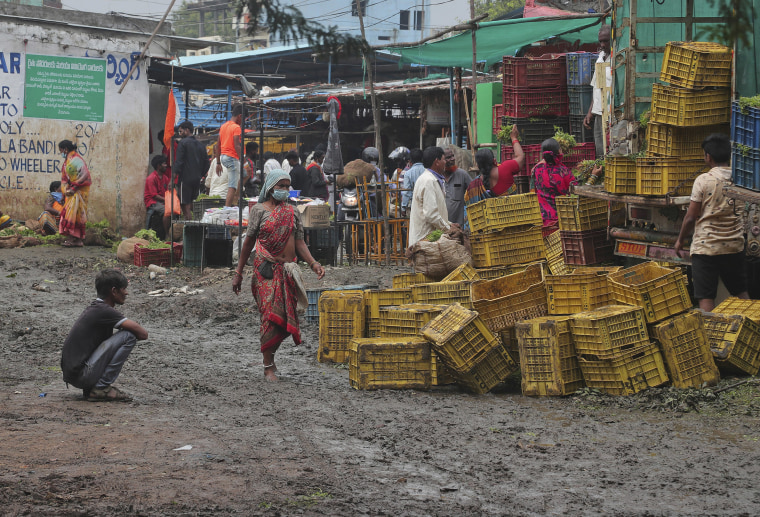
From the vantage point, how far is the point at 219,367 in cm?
856

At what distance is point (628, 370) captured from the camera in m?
6.76

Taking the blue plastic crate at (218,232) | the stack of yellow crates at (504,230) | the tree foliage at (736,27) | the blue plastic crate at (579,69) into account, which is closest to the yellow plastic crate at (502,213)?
the stack of yellow crates at (504,230)

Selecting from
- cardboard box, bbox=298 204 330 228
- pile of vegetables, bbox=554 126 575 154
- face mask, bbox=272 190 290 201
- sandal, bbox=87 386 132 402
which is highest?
pile of vegetables, bbox=554 126 575 154

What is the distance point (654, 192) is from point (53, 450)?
6081mm

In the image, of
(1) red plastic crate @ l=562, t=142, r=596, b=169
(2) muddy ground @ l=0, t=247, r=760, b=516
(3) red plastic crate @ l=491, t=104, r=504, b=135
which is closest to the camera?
(2) muddy ground @ l=0, t=247, r=760, b=516

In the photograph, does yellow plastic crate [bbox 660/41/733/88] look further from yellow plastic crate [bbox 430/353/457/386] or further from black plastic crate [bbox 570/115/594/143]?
Answer: black plastic crate [bbox 570/115/594/143]

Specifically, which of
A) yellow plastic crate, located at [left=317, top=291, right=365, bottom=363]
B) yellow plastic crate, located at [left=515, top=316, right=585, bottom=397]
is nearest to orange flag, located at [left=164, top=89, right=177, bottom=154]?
yellow plastic crate, located at [left=317, top=291, right=365, bottom=363]

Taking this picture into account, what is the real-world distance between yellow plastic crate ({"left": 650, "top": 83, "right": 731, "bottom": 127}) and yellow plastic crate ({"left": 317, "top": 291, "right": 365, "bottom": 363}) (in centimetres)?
350

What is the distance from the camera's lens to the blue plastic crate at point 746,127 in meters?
7.14

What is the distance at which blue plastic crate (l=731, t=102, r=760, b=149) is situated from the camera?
23.4 ft

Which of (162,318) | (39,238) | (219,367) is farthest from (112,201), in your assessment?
(219,367)

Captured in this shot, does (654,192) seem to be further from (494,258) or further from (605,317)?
(605,317)

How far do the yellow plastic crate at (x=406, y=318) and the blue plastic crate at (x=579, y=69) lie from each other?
6984 mm

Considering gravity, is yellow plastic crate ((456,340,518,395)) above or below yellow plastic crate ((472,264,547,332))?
below
